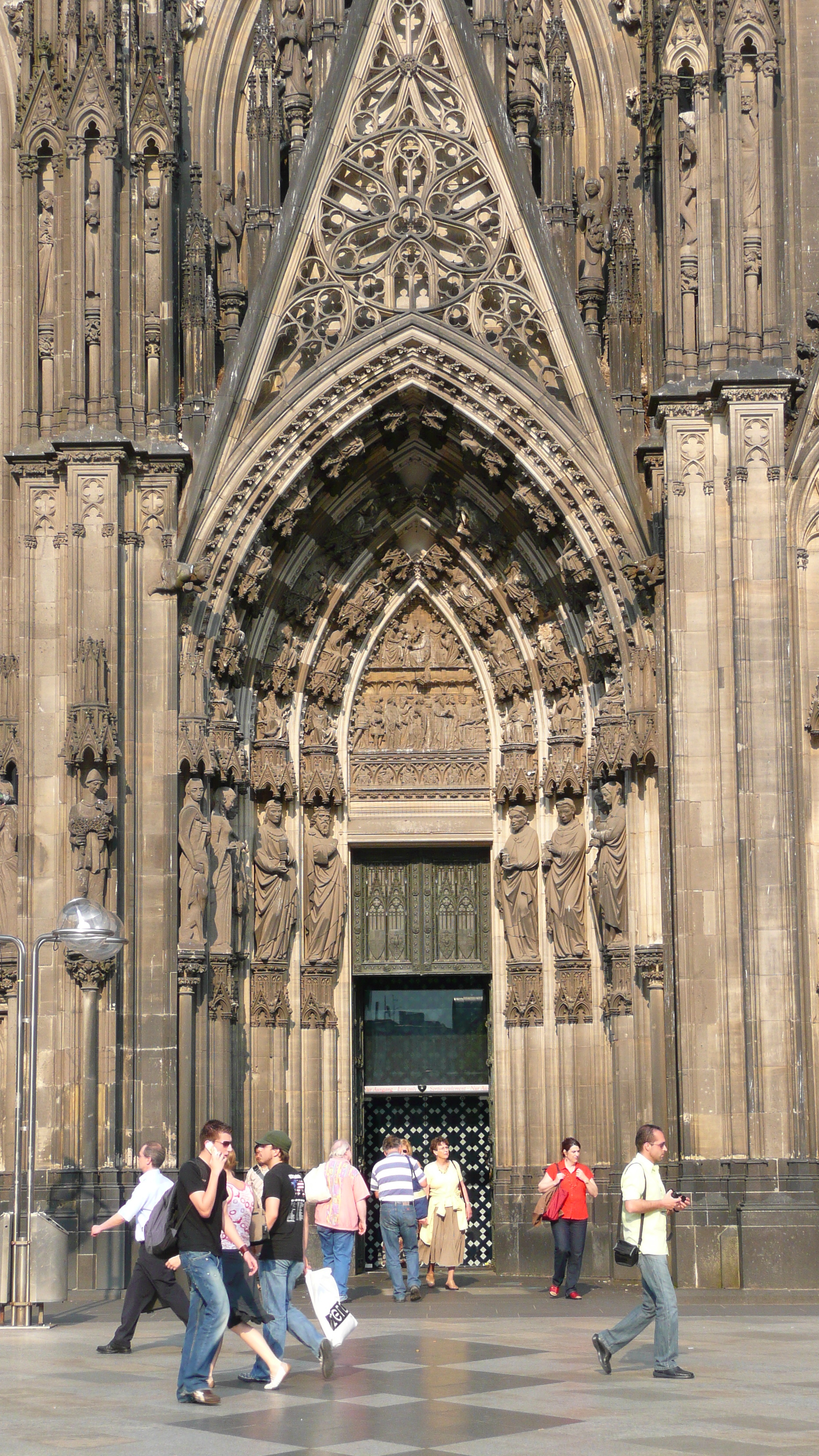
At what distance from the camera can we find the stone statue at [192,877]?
2091cm

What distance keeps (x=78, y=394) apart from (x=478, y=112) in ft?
18.2

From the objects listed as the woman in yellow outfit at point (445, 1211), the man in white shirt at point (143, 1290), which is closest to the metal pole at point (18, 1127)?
the man in white shirt at point (143, 1290)

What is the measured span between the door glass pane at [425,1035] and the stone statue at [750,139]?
932cm

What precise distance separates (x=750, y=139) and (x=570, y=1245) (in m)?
11.0

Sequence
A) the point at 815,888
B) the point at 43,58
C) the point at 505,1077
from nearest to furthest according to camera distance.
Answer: the point at 815,888 < the point at 43,58 < the point at 505,1077

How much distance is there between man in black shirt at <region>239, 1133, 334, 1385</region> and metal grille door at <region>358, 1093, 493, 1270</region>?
1054cm

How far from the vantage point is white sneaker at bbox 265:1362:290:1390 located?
39.7ft

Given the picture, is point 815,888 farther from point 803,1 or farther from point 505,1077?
point 803,1

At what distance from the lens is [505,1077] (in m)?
22.9

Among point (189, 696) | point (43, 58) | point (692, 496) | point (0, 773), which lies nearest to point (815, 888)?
point (692, 496)

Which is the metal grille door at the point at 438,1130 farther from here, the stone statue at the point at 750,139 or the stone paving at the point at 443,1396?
the stone statue at the point at 750,139

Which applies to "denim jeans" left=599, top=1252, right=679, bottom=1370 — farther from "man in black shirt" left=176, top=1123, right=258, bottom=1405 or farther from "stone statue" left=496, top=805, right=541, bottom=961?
"stone statue" left=496, top=805, right=541, bottom=961

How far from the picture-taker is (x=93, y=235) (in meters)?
21.3

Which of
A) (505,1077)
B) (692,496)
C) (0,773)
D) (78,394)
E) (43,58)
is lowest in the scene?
(505,1077)
